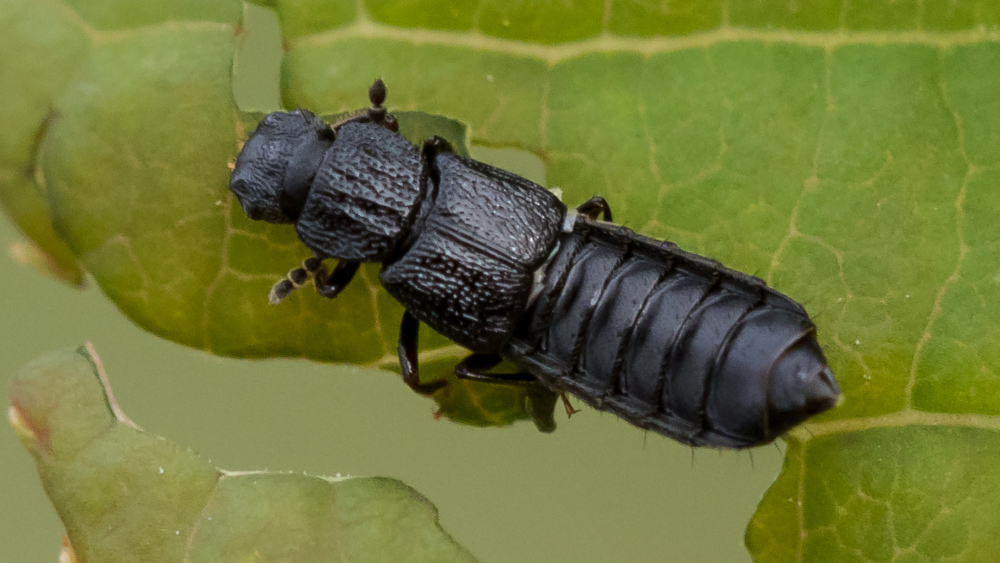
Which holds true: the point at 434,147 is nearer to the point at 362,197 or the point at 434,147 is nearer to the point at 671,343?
the point at 362,197

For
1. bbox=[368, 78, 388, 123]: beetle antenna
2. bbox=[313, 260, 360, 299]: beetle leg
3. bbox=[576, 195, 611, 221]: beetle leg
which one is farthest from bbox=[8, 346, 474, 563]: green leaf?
bbox=[368, 78, 388, 123]: beetle antenna

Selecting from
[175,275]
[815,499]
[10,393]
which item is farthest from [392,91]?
[815,499]

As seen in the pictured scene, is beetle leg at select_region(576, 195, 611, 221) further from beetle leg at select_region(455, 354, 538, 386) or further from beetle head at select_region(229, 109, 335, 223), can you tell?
beetle head at select_region(229, 109, 335, 223)

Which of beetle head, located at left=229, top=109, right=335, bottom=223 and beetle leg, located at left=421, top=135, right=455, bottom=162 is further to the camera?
beetle leg, located at left=421, top=135, right=455, bottom=162

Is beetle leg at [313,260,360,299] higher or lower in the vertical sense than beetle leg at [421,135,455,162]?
lower

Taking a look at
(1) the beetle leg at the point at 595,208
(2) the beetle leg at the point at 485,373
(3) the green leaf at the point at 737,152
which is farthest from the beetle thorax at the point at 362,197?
(1) the beetle leg at the point at 595,208

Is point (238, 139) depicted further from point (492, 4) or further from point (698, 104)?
point (698, 104)

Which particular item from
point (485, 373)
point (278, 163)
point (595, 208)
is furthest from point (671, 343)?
point (278, 163)
